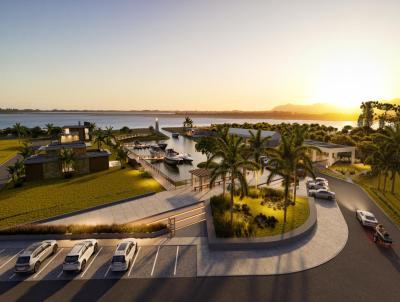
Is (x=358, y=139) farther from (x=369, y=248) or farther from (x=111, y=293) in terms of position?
(x=111, y=293)

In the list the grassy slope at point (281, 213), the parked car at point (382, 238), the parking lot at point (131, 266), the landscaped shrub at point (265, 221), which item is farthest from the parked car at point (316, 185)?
the parking lot at point (131, 266)

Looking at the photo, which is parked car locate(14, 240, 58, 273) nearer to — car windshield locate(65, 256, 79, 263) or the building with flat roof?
car windshield locate(65, 256, 79, 263)

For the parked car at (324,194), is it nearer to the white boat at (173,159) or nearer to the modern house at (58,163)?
the white boat at (173,159)

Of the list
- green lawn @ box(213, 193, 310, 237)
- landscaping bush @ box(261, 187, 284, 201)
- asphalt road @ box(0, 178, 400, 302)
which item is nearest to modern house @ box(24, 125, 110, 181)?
asphalt road @ box(0, 178, 400, 302)

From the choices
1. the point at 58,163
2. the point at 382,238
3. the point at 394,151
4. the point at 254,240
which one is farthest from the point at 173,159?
the point at 382,238

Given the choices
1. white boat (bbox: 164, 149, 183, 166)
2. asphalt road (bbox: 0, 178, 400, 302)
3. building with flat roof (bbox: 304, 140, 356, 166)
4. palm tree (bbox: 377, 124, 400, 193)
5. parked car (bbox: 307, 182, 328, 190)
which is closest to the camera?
asphalt road (bbox: 0, 178, 400, 302)

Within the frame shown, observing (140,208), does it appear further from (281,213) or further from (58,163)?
(58,163)
